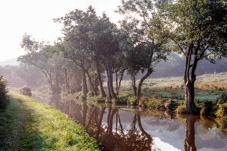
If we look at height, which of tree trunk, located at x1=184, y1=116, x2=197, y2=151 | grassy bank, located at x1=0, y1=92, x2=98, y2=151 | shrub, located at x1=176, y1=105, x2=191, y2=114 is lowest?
tree trunk, located at x1=184, y1=116, x2=197, y2=151

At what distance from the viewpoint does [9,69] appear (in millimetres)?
123875

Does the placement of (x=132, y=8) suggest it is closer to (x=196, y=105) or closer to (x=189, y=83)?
(x=189, y=83)

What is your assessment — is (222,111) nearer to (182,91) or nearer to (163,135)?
(163,135)

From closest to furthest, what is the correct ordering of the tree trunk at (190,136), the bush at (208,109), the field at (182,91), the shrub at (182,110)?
the tree trunk at (190,136) < the bush at (208,109) < the shrub at (182,110) < the field at (182,91)

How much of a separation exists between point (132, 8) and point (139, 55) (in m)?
8.10

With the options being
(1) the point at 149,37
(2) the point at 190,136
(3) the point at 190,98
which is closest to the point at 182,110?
(3) the point at 190,98

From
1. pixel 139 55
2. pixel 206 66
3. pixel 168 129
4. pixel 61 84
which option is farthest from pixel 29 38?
pixel 206 66

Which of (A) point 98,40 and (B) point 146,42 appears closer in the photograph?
(B) point 146,42

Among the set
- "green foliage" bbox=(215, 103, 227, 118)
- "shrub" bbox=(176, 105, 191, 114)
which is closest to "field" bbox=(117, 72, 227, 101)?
"shrub" bbox=(176, 105, 191, 114)

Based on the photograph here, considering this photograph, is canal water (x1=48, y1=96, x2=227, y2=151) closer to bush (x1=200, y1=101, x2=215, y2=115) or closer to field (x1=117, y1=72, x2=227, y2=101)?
bush (x1=200, y1=101, x2=215, y2=115)

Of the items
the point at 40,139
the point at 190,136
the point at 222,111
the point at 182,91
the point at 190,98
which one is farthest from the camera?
the point at 182,91

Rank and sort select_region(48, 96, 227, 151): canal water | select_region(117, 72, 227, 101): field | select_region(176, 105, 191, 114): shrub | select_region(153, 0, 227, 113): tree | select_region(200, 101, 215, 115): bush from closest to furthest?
select_region(48, 96, 227, 151): canal water
select_region(153, 0, 227, 113): tree
select_region(200, 101, 215, 115): bush
select_region(176, 105, 191, 114): shrub
select_region(117, 72, 227, 101): field

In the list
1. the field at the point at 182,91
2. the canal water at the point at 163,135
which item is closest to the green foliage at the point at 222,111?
the canal water at the point at 163,135

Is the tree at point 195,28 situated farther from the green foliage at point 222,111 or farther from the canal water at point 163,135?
the canal water at point 163,135
